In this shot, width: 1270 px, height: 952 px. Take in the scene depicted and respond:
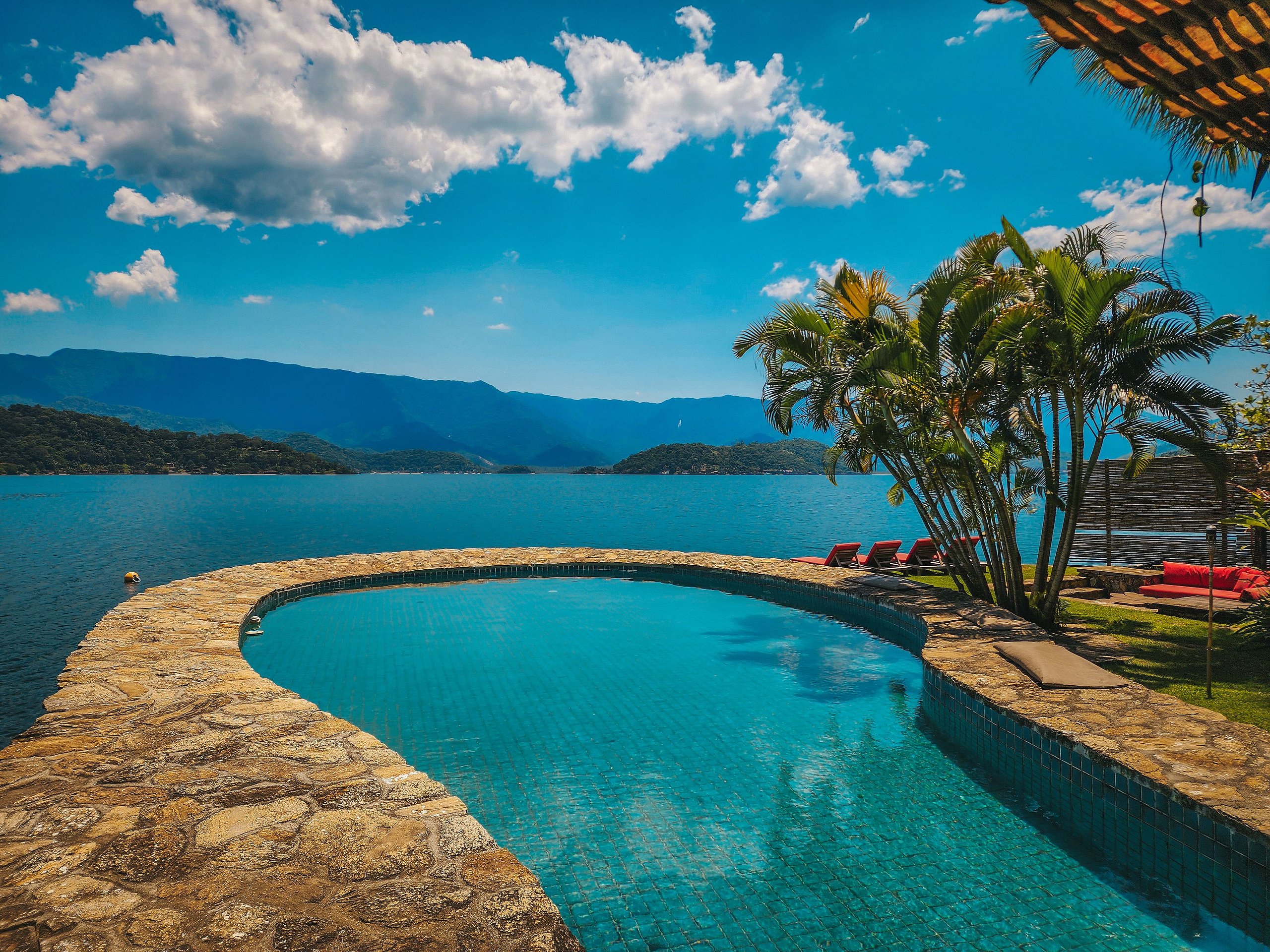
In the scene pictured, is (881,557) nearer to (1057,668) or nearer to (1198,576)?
(1198,576)

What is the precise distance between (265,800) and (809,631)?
842cm

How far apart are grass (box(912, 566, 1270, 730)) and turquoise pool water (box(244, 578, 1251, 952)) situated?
2.32m

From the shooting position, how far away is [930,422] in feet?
31.3

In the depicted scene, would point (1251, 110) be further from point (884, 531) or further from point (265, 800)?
point (884, 531)

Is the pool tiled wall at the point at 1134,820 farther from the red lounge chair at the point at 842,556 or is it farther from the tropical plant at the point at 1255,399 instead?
the red lounge chair at the point at 842,556

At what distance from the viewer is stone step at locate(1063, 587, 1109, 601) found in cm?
1123

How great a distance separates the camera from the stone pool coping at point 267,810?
96.7 inches

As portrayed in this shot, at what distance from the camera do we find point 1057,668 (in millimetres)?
5887

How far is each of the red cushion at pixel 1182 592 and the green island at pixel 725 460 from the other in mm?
111476

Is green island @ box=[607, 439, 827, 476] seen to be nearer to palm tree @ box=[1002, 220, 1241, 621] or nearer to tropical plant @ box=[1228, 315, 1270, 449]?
tropical plant @ box=[1228, 315, 1270, 449]

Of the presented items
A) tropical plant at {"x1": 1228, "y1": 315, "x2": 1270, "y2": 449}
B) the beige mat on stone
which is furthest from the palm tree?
the beige mat on stone

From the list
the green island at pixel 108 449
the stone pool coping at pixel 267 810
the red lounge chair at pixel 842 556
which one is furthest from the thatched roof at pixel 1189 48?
the green island at pixel 108 449

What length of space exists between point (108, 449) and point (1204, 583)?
123887mm

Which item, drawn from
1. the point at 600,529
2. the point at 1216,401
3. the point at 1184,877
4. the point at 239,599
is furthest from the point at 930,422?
the point at 600,529
